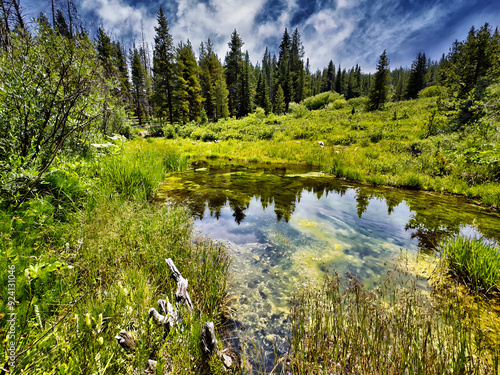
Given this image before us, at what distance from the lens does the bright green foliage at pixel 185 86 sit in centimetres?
3123

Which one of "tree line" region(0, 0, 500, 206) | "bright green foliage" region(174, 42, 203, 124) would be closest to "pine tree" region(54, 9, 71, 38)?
"tree line" region(0, 0, 500, 206)

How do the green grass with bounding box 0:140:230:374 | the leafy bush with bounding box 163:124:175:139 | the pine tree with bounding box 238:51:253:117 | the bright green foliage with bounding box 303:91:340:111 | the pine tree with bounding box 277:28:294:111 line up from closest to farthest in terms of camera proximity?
the green grass with bounding box 0:140:230:374
the leafy bush with bounding box 163:124:175:139
the pine tree with bounding box 238:51:253:117
the bright green foliage with bounding box 303:91:340:111
the pine tree with bounding box 277:28:294:111

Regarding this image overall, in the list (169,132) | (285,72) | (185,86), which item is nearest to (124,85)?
(169,132)

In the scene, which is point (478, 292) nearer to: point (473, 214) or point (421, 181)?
point (473, 214)

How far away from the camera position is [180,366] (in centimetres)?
168

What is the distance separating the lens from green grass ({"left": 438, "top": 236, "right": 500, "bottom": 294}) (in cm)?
282

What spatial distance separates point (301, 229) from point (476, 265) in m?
3.02

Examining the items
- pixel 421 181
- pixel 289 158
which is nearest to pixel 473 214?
pixel 421 181

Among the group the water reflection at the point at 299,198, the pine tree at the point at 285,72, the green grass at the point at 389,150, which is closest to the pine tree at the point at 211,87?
the green grass at the point at 389,150

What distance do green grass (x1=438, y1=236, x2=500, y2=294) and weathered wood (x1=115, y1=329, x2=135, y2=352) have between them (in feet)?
14.0

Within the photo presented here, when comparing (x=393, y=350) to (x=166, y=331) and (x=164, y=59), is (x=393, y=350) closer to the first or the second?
(x=166, y=331)

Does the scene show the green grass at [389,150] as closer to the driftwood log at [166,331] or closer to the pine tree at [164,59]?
the driftwood log at [166,331]

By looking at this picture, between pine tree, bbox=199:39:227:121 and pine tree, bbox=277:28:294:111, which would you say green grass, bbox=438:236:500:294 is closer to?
pine tree, bbox=199:39:227:121

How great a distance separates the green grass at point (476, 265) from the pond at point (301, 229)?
33.8 inches
